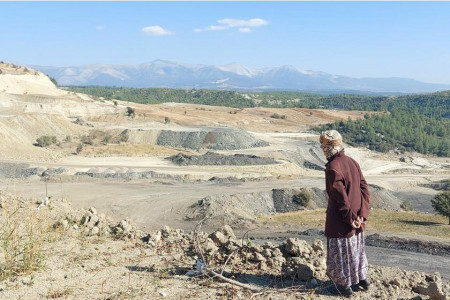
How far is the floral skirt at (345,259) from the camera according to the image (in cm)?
605

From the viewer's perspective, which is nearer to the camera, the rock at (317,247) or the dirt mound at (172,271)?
the dirt mound at (172,271)

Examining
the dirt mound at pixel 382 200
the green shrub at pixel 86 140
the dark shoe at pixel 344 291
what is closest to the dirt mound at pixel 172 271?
the dark shoe at pixel 344 291

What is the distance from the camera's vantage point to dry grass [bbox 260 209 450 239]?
20.9 metres

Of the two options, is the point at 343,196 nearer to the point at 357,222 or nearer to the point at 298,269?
the point at 357,222

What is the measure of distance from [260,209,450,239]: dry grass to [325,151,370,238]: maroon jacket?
15.1 meters

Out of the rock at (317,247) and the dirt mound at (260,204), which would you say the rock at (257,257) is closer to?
the rock at (317,247)

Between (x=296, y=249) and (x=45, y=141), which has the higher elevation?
(x=296, y=249)

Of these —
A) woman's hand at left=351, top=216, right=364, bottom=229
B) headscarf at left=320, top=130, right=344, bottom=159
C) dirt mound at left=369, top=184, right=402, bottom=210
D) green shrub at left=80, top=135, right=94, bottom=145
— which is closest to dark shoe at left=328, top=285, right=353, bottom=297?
woman's hand at left=351, top=216, right=364, bottom=229

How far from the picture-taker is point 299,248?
7.93 meters

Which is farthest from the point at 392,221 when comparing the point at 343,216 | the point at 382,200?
Result: the point at 343,216

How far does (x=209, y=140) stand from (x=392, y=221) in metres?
31.9

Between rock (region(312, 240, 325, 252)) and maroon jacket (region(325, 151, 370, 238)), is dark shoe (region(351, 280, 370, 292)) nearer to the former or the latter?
maroon jacket (region(325, 151, 370, 238))

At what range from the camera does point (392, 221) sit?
904 inches

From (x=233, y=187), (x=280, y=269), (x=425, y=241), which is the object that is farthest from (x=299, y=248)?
(x=233, y=187)
